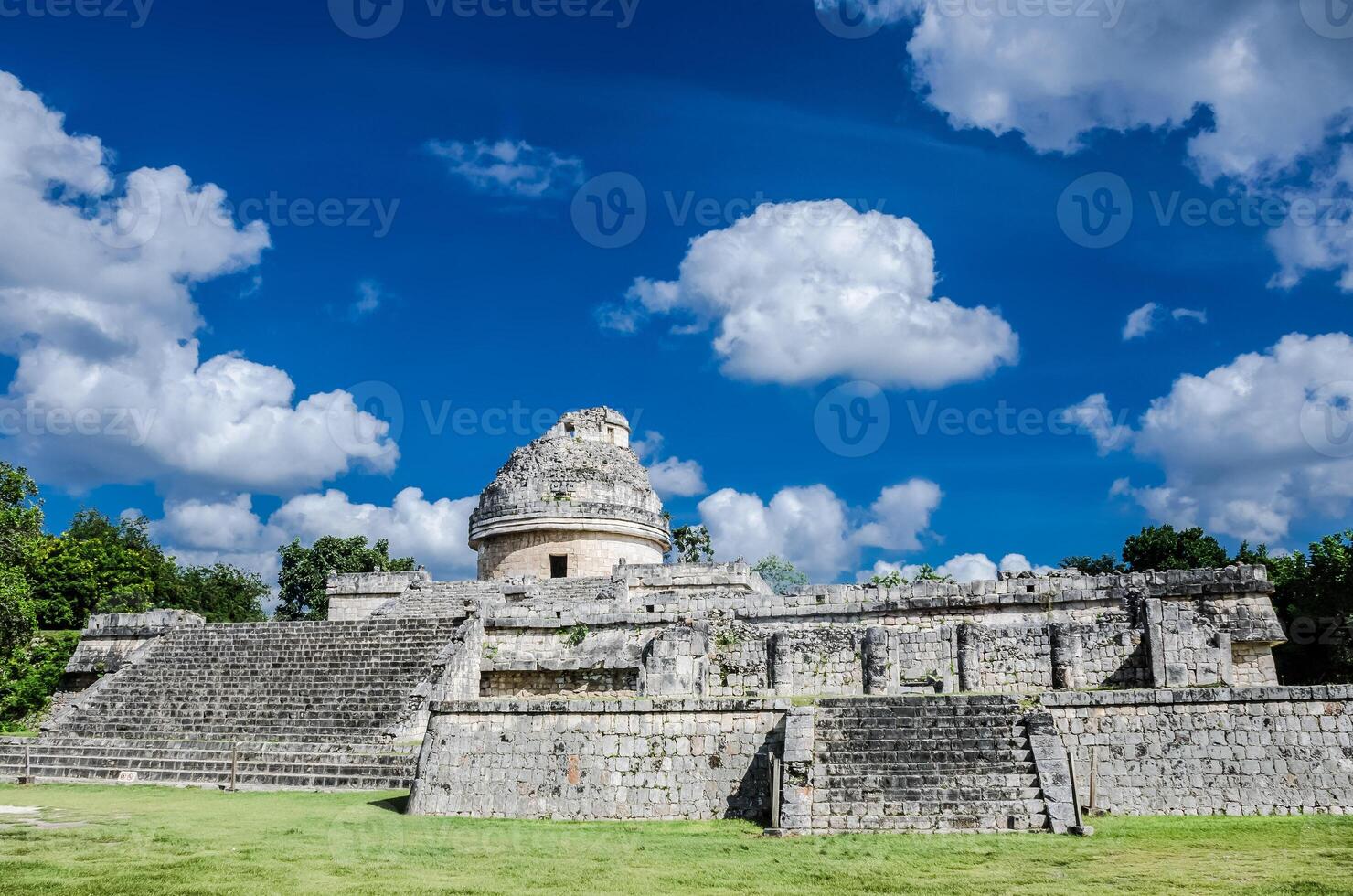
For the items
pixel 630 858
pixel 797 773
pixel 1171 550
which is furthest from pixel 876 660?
pixel 1171 550

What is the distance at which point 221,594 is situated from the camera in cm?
5125

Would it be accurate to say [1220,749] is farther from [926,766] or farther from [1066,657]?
[1066,657]

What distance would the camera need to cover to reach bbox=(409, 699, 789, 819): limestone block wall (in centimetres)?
1320

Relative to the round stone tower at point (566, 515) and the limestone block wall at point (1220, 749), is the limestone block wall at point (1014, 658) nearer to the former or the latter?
the limestone block wall at point (1220, 749)

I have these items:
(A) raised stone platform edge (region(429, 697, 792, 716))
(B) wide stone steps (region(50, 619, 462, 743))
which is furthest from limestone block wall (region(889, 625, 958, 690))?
(B) wide stone steps (region(50, 619, 462, 743))

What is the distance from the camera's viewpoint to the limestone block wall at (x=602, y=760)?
13.2 m

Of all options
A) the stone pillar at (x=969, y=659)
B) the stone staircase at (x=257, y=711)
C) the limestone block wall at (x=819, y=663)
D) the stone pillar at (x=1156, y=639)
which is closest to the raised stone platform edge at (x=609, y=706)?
the stone staircase at (x=257, y=711)

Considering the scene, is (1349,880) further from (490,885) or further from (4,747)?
(4,747)

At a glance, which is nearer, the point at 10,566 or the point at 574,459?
the point at 10,566

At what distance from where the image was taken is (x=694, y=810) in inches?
516

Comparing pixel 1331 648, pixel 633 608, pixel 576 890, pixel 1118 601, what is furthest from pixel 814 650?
pixel 1331 648

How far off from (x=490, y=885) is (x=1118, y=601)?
45.1 feet

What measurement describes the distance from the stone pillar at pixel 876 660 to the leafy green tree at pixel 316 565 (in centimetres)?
3215

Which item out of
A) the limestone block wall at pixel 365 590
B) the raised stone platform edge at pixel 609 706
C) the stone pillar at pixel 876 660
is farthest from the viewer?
the limestone block wall at pixel 365 590
